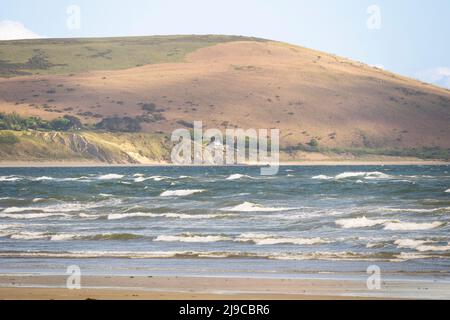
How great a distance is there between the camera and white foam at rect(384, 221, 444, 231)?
32125 millimetres

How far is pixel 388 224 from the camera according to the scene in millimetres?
33125

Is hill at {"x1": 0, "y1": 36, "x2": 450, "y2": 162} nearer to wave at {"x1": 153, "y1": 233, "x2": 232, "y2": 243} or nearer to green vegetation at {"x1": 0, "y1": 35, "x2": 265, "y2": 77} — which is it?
green vegetation at {"x1": 0, "y1": 35, "x2": 265, "y2": 77}

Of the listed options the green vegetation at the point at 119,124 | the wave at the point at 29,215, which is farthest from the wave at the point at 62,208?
the green vegetation at the point at 119,124

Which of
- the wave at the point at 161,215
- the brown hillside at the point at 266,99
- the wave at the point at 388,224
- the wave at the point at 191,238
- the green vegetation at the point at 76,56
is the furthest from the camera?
the green vegetation at the point at 76,56

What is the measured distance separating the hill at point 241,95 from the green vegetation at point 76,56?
0.77ft

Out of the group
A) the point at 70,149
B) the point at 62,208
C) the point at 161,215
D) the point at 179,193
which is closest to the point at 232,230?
the point at 161,215

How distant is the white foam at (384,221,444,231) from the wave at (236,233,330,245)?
3894 mm

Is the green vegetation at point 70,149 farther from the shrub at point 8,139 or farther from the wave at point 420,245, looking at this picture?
the wave at point 420,245

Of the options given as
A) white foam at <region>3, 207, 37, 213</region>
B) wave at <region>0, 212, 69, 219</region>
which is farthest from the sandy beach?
white foam at <region>3, 207, 37, 213</region>

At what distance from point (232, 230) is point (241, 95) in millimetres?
125689

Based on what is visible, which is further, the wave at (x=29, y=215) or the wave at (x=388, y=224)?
the wave at (x=29, y=215)

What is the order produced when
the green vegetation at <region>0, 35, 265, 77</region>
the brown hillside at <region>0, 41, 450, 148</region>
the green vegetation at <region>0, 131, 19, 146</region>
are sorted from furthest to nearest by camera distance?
the green vegetation at <region>0, 35, 265, 77</region> → the brown hillside at <region>0, 41, 450, 148</region> → the green vegetation at <region>0, 131, 19, 146</region>

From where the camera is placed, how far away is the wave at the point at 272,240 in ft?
96.9
